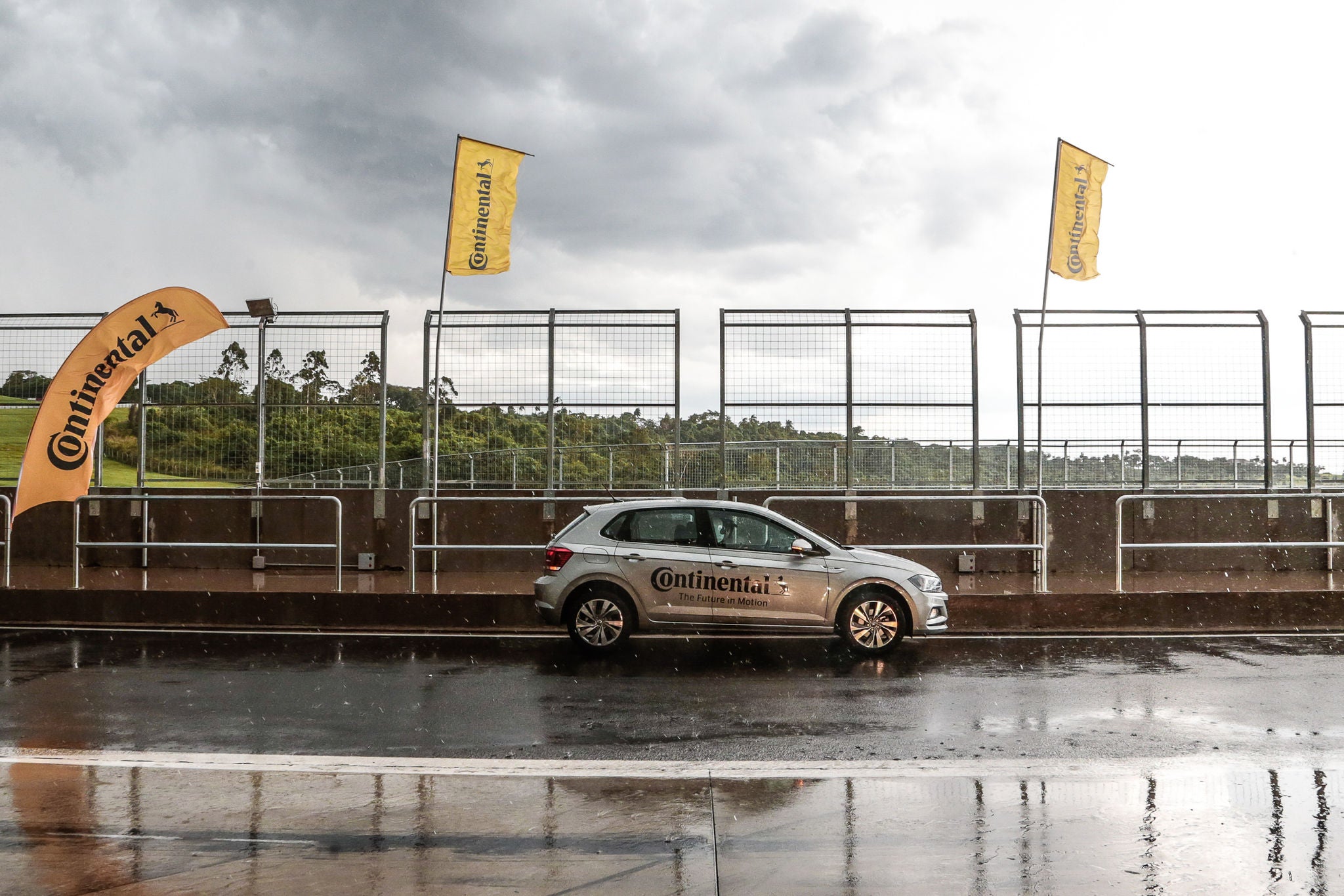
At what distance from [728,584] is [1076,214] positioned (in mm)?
10239

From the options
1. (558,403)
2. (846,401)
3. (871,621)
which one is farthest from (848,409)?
(871,621)

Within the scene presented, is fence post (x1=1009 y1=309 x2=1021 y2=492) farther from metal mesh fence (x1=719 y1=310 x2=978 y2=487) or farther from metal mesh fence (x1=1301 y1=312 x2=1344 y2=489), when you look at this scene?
metal mesh fence (x1=1301 y1=312 x2=1344 y2=489)

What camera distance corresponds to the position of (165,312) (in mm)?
13211

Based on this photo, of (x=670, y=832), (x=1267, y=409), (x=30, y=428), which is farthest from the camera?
(x=30, y=428)

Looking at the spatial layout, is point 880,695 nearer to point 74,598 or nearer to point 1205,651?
point 1205,651

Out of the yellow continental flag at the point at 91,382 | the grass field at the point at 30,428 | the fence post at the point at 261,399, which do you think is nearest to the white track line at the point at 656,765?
the yellow continental flag at the point at 91,382

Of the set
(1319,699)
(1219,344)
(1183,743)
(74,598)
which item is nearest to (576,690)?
(1183,743)

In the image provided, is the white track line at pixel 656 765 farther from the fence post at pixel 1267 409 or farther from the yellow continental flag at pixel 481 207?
the fence post at pixel 1267 409

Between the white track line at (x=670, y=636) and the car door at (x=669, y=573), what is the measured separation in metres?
1.23

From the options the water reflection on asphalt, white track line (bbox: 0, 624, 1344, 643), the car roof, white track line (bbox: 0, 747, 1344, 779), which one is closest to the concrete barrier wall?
white track line (bbox: 0, 624, 1344, 643)

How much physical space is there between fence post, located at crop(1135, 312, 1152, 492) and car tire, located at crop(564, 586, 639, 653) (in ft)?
35.3

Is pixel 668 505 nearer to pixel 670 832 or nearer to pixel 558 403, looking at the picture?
pixel 670 832

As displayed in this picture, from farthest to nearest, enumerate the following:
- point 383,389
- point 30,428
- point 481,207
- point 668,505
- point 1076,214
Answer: point 30,428
point 383,389
point 1076,214
point 481,207
point 668,505

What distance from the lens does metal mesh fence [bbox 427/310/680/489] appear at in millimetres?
17156
